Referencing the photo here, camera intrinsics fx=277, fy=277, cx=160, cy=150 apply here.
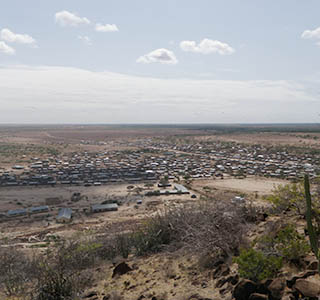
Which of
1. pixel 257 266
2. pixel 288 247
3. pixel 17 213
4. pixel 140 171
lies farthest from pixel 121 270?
pixel 140 171

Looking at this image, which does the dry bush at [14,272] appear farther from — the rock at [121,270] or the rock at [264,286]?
the rock at [264,286]

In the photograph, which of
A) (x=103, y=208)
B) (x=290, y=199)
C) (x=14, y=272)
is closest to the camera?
(x=290, y=199)

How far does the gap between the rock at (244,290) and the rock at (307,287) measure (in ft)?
3.34

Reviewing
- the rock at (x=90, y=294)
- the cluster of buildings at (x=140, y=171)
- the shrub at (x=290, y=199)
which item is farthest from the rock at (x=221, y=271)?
the cluster of buildings at (x=140, y=171)

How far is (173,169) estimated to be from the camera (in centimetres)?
6247

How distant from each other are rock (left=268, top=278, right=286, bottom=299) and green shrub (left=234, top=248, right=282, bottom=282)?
1.28ft

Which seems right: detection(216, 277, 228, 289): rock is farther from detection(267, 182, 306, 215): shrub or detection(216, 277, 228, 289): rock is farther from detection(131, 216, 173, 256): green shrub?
detection(131, 216, 173, 256): green shrub

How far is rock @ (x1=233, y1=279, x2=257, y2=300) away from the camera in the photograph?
708cm

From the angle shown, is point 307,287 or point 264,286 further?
point 264,286

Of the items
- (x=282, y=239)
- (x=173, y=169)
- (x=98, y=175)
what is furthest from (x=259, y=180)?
(x=282, y=239)

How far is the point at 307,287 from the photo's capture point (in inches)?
253

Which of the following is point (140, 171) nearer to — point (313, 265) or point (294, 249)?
point (294, 249)

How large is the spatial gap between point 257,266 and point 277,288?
0.86 meters

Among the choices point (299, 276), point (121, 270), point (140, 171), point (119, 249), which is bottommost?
point (140, 171)
